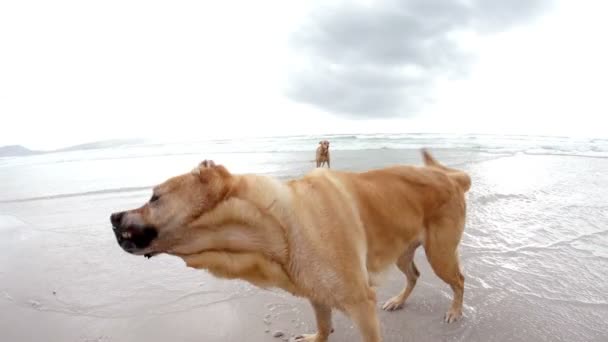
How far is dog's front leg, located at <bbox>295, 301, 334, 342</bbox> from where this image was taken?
297 centimetres

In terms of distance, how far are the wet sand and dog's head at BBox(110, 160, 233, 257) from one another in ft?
4.66

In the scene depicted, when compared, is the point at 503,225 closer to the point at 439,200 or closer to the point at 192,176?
the point at 439,200

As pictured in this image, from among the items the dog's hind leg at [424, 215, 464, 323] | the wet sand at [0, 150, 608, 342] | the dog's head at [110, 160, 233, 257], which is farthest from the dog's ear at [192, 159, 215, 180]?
the dog's hind leg at [424, 215, 464, 323]

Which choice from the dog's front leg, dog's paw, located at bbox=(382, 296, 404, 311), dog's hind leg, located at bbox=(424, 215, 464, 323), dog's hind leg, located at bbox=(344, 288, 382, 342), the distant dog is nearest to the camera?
dog's hind leg, located at bbox=(344, 288, 382, 342)

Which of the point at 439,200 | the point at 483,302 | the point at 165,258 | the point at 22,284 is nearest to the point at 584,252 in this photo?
the point at 483,302

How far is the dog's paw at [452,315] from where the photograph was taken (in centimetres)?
338

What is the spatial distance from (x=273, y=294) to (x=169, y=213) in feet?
6.99

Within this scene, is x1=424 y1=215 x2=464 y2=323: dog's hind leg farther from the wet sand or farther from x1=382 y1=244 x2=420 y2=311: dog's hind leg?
x1=382 y1=244 x2=420 y2=311: dog's hind leg

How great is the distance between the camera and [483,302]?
12.1 ft

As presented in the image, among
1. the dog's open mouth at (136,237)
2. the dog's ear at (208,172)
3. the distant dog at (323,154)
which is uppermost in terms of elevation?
the dog's ear at (208,172)

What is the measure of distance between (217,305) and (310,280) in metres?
1.89

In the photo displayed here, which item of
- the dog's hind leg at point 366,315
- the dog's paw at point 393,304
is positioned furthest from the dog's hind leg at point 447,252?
the dog's hind leg at point 366,315

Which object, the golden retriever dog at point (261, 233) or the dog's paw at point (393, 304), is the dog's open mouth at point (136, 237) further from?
the dog's paw at point (393, 304)

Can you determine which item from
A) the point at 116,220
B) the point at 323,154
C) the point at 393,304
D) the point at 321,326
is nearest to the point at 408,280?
the point at 393,304
